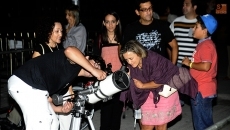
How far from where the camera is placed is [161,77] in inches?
147

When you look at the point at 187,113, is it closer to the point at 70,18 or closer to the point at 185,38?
the point at 185,38

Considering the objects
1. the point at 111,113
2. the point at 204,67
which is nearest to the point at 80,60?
the point at 204,67

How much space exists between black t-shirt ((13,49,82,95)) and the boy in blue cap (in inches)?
56.0

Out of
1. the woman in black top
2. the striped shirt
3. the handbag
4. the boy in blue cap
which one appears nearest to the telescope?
the woman in black top

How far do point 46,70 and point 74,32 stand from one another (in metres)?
2.13

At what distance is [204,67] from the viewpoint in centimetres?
397

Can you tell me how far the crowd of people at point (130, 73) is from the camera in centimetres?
338

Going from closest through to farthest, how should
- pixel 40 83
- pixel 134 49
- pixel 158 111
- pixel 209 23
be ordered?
pixel 40 83
pixel 134 49
pixel 158 111
pixel 209 23

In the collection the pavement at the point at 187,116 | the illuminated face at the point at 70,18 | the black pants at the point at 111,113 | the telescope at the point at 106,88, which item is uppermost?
the illuminated face at the point at 70,18

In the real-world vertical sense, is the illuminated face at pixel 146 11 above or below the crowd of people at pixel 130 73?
above

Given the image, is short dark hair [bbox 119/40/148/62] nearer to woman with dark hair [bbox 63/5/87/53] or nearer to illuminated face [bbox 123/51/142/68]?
illuminated face [bbox 123/51/142/68]

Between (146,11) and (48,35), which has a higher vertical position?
(146,11)

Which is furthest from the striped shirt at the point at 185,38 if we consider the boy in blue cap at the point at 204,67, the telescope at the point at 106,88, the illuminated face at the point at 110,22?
the telescope at the point at 106,88

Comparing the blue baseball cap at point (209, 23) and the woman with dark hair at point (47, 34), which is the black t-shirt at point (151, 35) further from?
the woman with dark hair at point (47, 34)
